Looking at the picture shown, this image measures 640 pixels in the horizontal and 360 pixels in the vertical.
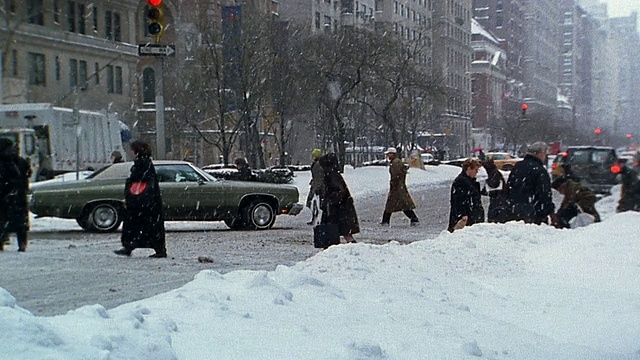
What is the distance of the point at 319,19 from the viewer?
77375 millimetres

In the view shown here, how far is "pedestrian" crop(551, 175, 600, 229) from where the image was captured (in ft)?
43.8

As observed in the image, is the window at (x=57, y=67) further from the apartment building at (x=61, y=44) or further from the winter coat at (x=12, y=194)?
the winter coat at (x=12, y=194)

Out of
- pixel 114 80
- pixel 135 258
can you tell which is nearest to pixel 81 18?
pixel 114 80

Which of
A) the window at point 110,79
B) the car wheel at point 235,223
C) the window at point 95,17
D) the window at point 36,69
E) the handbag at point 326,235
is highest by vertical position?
the window at point 95,17

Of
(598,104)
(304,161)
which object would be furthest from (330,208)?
(304,161)

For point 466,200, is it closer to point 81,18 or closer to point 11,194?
point 11,194

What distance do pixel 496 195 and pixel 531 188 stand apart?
129cm

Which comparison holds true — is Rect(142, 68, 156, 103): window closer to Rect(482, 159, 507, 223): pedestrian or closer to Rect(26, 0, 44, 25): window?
Rect(26, 0, 44, 25): window

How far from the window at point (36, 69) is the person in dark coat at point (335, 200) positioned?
62.1 feet

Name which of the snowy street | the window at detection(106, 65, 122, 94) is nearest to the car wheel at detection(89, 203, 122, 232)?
the snowy street

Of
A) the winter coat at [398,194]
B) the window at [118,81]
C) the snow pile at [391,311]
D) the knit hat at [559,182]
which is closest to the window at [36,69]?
the window at [118,81]

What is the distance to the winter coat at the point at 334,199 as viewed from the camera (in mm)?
12094

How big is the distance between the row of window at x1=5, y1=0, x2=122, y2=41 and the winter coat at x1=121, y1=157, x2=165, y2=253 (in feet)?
35.5

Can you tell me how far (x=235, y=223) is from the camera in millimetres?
17266
